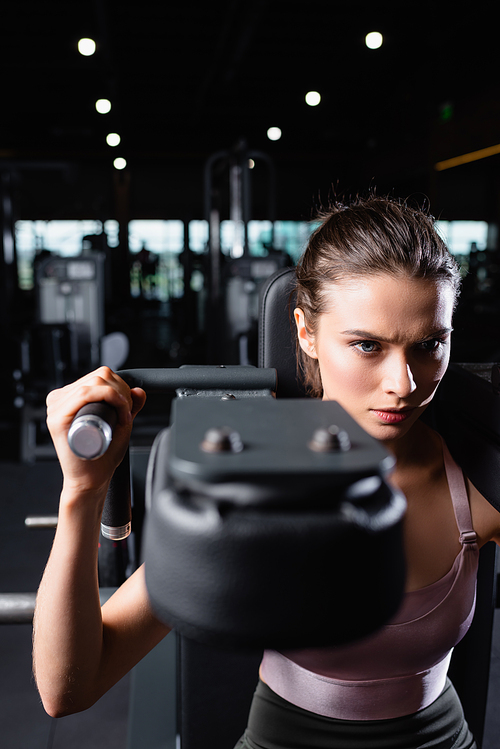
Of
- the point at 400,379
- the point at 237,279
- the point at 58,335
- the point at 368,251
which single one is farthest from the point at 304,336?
the point at 237,279

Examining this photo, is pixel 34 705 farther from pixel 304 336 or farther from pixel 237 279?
pixel 237 279

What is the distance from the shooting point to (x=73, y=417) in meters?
0.48

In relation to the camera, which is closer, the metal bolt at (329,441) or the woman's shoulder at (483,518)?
the metal bolt at (329,441)

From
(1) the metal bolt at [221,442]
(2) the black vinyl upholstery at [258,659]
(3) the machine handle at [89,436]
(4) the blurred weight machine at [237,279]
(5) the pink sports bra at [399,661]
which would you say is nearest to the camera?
(1) the metal bolt at [221,442]

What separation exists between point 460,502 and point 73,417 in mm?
675

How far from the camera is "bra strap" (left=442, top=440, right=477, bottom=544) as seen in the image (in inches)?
36.1

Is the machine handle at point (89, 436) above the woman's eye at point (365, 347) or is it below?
below

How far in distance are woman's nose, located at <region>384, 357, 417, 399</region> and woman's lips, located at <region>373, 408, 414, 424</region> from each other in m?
0.04

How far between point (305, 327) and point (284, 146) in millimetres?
11696

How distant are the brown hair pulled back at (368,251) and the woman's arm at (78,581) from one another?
1.29ft

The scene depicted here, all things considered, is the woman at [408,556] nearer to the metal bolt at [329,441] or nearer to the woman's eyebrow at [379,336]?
the woman's eyebrow at [379,336]

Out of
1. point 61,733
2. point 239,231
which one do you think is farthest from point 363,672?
point 239,231

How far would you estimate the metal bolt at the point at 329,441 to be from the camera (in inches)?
10.6

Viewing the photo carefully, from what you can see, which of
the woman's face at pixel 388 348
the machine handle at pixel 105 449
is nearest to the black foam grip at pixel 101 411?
the machine handle at pixel 105 449
